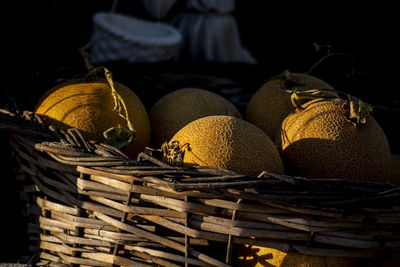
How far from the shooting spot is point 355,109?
104 centimetres

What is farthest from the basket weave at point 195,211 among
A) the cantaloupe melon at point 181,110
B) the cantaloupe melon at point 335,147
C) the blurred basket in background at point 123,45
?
the blurred basket in background at point 123,45

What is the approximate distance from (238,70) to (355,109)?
876 mm

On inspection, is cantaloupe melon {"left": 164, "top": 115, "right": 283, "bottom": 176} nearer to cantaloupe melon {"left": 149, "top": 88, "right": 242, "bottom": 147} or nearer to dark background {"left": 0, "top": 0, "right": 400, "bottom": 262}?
cantaloupe melon {"left": 149, "top": 88, "right": 242, "bottom": 147}

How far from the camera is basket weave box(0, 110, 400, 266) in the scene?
0.81m

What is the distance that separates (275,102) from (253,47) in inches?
142

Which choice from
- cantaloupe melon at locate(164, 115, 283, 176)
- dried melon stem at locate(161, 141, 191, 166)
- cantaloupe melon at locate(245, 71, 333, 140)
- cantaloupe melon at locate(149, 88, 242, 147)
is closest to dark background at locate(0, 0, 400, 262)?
cantaloupe melon at locate(245, 71, 333, 140)

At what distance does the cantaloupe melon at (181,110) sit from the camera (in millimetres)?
1275

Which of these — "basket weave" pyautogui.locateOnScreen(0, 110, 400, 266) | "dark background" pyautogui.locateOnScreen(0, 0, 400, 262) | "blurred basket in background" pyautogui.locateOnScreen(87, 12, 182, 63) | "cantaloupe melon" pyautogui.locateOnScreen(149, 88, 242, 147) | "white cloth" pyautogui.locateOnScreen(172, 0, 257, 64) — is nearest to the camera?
"basket weave" pyautogui.locateOnScreen(0, 110, 400, 266)

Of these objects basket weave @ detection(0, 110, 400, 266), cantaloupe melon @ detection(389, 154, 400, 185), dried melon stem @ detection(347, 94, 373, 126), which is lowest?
cantaloupe melon @ detection(389, 154, 400, 185)

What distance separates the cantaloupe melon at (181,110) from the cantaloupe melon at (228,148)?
0.86ft

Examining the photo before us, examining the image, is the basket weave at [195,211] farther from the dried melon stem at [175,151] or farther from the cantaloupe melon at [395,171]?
Answer: the cantaloupe melon at [395,171]

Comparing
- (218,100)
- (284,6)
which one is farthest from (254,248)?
(284,6)

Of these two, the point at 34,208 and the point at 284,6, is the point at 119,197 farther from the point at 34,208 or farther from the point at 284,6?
the point at 284,6

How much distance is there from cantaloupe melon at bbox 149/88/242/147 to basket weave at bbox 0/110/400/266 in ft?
1.09
